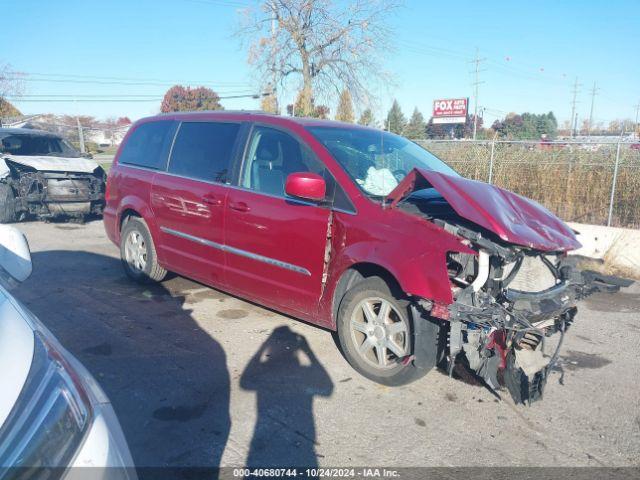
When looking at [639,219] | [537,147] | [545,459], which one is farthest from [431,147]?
[545,459]

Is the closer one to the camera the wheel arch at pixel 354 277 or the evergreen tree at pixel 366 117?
the wheel arch at pixel 354 277

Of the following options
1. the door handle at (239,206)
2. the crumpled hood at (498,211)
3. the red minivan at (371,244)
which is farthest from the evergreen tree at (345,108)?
the crumpled hood at (498,211)

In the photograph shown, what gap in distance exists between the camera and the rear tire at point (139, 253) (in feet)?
18.4

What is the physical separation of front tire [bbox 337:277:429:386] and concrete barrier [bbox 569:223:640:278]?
5.03 meters

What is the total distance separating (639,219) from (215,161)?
7.78 meters

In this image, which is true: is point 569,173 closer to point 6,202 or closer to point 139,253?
point 139,253

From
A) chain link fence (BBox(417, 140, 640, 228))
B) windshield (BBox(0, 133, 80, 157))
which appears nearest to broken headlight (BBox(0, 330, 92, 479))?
chain link fence (BBox(417, 140, 640, 228))

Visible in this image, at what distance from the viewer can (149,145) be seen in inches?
225

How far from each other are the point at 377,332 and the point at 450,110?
50.5m

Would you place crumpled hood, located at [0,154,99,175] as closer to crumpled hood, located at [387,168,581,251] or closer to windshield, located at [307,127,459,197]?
windshield, located at [307,127,459,197]

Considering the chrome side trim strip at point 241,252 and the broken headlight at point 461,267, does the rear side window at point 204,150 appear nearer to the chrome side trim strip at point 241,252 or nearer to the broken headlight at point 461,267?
the chrome side trim strip at point 241,252

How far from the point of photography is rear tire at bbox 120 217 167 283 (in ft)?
18.4

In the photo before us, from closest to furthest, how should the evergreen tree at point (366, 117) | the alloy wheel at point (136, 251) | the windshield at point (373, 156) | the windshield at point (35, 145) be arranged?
the windshield at point (373, 156) < the alloy wheel at point (136, 251) < the windshield at point (35, 145) < the evergreen tree at point (366, 117)

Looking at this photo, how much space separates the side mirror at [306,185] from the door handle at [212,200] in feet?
3.52
